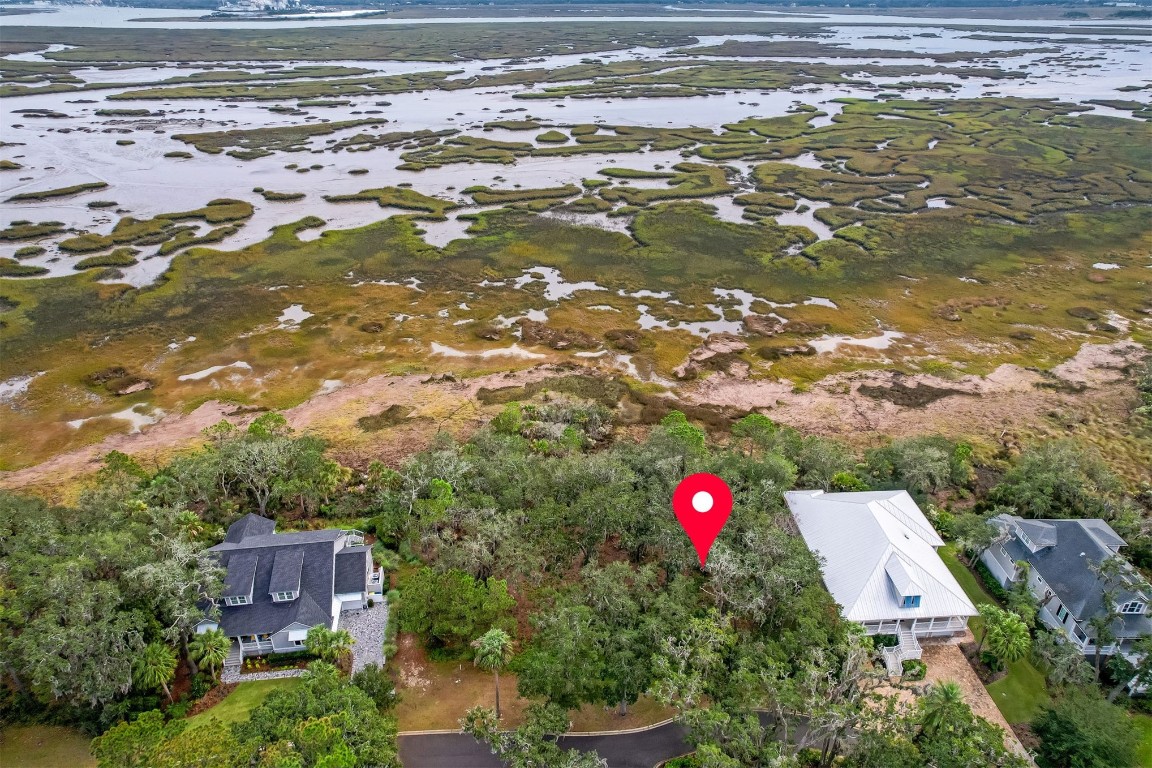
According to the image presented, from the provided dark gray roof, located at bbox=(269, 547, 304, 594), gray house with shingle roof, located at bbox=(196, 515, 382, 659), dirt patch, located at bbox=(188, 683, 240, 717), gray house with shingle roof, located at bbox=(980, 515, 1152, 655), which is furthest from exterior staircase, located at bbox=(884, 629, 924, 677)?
dirt patch, located at bbox=(188, 683, 240, 717)

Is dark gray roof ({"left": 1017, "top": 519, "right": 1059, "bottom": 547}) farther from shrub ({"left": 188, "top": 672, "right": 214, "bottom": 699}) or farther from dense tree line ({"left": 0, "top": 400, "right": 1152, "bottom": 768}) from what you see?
shrub ({"left": 188, "top": 672, "right": 214, "bottom": 699})

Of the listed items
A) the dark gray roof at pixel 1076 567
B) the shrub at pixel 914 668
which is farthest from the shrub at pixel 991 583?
the shrub at pixel 914 668

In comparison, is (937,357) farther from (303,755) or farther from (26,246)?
(26,246)

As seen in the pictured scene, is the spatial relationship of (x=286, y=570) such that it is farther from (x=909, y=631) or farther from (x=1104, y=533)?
(x=1104, y=533)

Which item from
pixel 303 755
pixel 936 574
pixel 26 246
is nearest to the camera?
pixel 303 755

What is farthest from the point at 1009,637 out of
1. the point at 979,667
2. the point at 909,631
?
the point at 909,631

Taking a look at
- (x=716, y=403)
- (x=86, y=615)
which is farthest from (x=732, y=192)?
(x=86, y=615)
